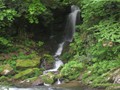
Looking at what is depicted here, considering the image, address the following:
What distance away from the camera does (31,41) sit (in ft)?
72.0

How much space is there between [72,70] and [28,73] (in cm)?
255

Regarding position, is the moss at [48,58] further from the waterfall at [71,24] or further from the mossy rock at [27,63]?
the waterfall at [71,24]

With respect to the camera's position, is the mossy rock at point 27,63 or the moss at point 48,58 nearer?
the mossy rock at point 27,63

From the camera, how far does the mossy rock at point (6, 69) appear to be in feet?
57.6

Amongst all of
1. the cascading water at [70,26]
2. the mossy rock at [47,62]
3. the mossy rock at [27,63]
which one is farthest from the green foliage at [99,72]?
the cascading water at [70,26]

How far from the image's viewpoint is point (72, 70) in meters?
16.4

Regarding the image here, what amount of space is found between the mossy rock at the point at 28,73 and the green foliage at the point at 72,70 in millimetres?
1755

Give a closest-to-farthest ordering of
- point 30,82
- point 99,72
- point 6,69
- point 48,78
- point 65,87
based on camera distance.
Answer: point 65,87, point 99,72, point 48,78, point 30,82, point 6,69

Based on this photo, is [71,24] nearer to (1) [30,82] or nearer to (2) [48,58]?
(2) [48,58]

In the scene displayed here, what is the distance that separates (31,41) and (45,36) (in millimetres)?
1658

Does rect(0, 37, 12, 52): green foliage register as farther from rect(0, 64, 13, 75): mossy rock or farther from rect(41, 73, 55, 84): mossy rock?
rect(41, 73, 55, 84): mossy rock

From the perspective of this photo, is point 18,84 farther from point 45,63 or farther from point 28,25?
point 28,25

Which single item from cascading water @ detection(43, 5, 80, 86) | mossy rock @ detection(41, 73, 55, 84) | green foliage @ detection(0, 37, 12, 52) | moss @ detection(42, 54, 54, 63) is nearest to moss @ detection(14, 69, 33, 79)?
mossy rock @ detection(41, 73, 55, 84)

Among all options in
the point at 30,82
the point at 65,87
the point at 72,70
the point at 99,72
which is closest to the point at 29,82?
the point at 30,82
